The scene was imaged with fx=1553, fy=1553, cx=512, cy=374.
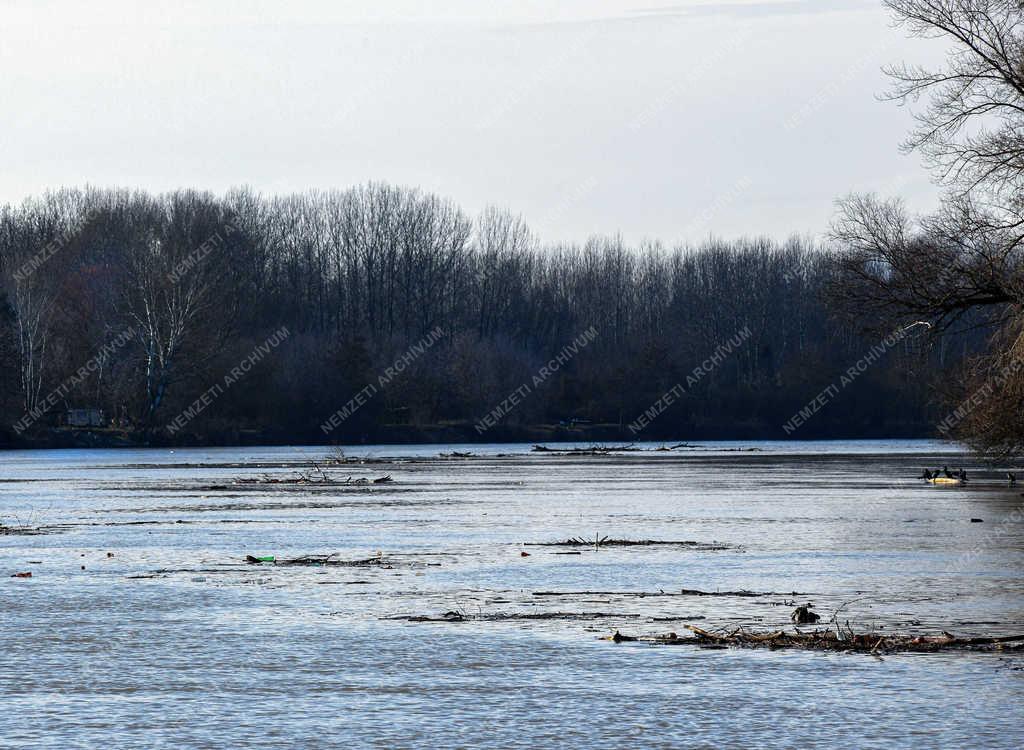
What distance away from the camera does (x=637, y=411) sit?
123250 mm

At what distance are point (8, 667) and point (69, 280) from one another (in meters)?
96.4

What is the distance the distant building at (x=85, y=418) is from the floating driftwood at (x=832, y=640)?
88227 mm

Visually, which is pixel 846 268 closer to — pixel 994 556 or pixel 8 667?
pixel 994 556

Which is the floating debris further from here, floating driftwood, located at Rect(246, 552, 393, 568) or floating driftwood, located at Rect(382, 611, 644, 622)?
floating driftwood, located at Rect(246, 552, 393, 568)

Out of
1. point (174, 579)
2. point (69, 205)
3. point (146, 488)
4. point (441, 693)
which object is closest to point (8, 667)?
point (441, 693)

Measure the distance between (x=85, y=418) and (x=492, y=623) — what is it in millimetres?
87228

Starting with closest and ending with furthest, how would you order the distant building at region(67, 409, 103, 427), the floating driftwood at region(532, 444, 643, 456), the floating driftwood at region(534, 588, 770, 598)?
the floating driftwood at region(534, 588, 770, 598) < the floating driftwood at region(532, 444, 643, 456) < the distant building at region(67, 409, 103, 427)

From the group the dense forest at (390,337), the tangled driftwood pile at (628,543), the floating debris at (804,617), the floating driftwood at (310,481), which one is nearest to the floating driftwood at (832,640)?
the floating debris at (804,617)

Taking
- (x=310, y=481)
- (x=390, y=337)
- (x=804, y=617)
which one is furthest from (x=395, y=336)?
(x=804, y=617)

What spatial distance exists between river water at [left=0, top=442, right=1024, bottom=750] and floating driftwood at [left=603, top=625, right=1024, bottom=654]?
37cm

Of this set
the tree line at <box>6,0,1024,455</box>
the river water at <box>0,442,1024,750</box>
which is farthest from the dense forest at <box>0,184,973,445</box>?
the river water at <box>0,442,1024,750</box>

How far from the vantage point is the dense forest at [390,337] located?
99750 millimetres

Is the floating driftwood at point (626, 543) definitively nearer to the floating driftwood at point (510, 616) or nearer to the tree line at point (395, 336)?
the floating driftwood at point (510, 616)

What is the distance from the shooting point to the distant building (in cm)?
9950
